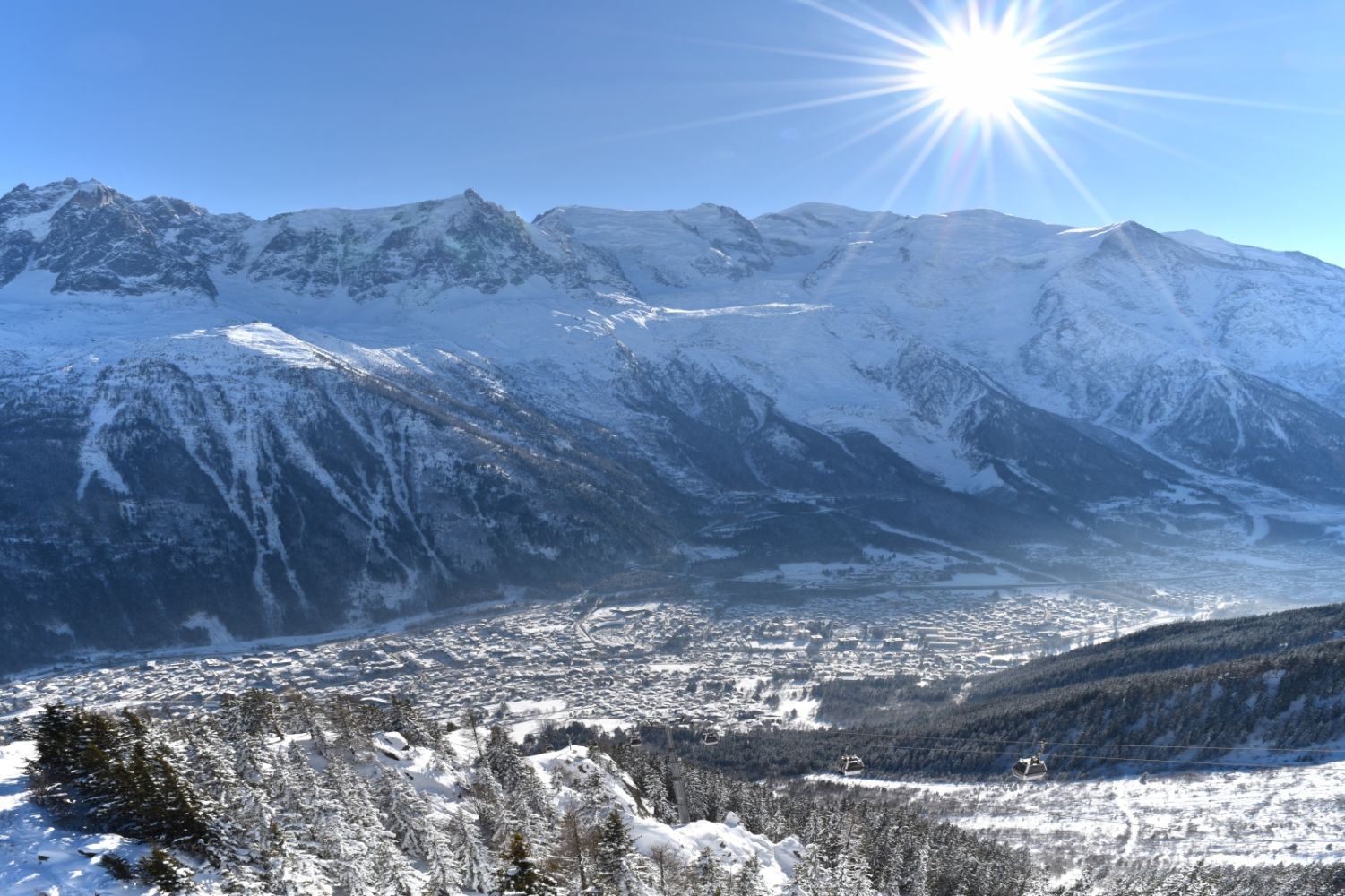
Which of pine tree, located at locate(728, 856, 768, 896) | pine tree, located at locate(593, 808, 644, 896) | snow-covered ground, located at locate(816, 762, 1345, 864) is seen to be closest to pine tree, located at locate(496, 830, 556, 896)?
pine tree, located at locate(593, 808, 644, 896)

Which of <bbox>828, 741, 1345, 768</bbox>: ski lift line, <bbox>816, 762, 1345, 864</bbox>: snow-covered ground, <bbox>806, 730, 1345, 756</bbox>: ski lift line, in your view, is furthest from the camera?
<bbox>828, 741, 1345, 768</bbox>: ski lift line

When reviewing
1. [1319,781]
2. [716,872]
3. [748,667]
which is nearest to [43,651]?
[748,667]

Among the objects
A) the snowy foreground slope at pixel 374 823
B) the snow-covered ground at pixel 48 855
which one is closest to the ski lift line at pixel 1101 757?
the snowy foreground slope at pixel 374 823

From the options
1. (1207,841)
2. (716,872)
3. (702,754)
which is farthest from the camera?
(702,754)

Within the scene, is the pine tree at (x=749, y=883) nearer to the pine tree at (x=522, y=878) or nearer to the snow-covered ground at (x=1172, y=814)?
the pine tree at (x=522, y=878)

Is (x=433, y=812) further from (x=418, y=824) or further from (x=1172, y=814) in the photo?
(x=1172, y=814)

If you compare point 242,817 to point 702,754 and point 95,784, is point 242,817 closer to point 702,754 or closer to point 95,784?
point 95,784

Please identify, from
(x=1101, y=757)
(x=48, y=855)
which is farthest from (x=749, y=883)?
(x=1101, y=757)

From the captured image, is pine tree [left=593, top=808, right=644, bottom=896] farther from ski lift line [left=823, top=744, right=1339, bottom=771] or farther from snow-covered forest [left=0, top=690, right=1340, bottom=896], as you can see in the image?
ski lift line [left=823, top=744, right=1339, bottom=771]
